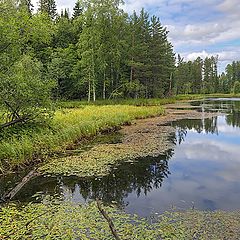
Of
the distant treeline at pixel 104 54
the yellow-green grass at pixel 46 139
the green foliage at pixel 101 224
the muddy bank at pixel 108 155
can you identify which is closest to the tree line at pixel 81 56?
the distant treeline at pixel 104 54

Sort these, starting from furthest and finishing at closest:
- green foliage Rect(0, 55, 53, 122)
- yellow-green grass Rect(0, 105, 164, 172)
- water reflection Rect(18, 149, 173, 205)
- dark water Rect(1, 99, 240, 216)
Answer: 1. green foliage Rect(0, 55, 53, 122)
2. yellow-green grass Rect(0, 105, 164, 172)
3. water reflection Rect(18, 149, 173, 205)
4. dark water Rect(1, 99, 240, 216)

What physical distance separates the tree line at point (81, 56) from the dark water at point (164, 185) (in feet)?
11.3

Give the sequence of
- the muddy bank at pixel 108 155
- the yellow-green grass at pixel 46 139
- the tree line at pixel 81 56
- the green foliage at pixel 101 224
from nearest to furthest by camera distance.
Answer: the green foliage at pixel 101 224
the yellow-green grass at pixel 46 139
the muddy bank at pixel 108 155
the tree line at pixel 81 56

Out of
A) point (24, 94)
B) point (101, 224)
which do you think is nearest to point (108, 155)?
point (24, 94)

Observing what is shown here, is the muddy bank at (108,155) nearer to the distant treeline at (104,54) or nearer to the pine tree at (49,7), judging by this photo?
the distant treeline at (104,54)

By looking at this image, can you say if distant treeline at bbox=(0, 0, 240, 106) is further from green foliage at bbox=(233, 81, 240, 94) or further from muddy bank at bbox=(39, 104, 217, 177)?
green foliage at bbox=(233, 81, 240, 94)

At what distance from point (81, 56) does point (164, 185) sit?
1066 inches

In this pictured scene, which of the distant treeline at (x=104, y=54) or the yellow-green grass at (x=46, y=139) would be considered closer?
the yellow-green grass at (x=46, y=139)

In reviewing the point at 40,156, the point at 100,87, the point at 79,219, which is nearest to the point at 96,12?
the point at 100,87

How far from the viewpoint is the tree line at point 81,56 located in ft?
33.1

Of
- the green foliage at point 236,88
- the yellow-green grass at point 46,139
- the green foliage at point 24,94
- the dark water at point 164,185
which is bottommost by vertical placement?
the dark water at point 164,185

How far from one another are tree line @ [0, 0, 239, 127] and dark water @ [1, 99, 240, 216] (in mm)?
3455

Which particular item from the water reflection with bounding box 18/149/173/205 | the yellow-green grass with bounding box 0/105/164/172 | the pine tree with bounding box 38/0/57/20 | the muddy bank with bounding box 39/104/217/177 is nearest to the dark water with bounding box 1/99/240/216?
the water reflection with bounding box 18/149/173/205

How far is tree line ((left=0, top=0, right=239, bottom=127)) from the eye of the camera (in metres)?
10.1
